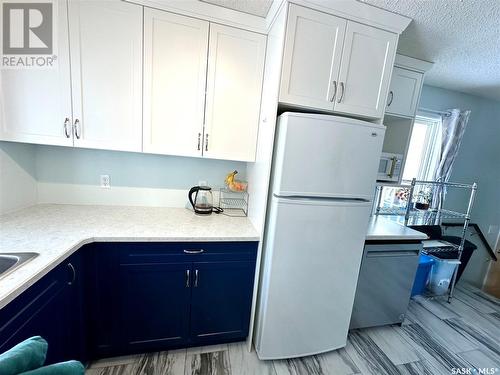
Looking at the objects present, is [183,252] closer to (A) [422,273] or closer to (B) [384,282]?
(B) [384,282]

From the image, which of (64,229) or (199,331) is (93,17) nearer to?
(64,229)

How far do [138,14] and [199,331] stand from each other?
2189 millimetres

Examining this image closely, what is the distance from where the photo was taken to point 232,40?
1.59 m

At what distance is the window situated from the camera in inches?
110

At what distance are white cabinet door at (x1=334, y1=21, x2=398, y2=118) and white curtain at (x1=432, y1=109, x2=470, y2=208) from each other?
6.00 ft

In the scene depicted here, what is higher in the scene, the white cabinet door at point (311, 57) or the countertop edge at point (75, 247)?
the white cabinet door at point (311, 57)

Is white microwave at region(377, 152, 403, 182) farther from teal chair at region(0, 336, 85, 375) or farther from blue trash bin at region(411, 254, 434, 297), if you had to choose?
teal chair at region(0, 336, 85, 375)

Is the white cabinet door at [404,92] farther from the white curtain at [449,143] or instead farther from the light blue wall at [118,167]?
the light blue wall at [118,167]

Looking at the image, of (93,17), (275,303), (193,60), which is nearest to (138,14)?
(93,17)

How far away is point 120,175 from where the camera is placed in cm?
188

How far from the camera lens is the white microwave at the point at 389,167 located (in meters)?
1.97

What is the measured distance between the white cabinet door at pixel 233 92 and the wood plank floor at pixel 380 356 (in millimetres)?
1489

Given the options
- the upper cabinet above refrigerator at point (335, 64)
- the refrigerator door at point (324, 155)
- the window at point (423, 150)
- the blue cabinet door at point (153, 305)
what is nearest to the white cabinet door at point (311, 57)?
the upper cabinet above refrigerator at point (335, 64)

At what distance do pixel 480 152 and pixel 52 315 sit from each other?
460 cm
